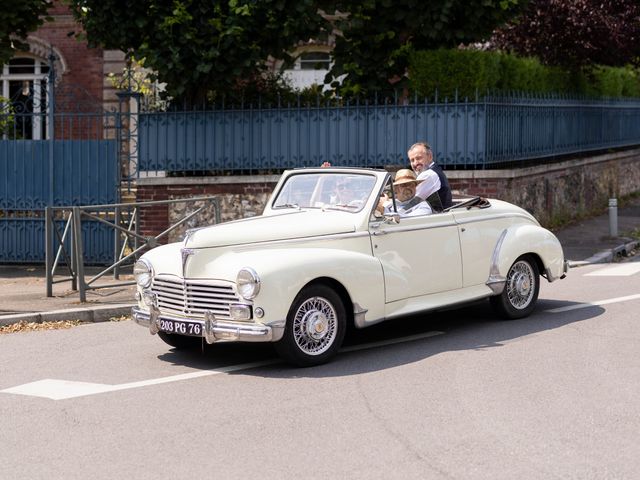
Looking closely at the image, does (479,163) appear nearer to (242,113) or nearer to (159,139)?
(242,113)

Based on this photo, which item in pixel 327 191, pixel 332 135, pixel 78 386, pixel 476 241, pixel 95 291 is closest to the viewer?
pixel 78 386

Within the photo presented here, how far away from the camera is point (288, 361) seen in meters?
8.55

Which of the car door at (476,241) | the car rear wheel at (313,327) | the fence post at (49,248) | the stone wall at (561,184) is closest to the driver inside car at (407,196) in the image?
the car door at (476,241)

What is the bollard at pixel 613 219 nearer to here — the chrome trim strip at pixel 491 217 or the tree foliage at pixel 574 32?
the tree foliage at pixel 574 32

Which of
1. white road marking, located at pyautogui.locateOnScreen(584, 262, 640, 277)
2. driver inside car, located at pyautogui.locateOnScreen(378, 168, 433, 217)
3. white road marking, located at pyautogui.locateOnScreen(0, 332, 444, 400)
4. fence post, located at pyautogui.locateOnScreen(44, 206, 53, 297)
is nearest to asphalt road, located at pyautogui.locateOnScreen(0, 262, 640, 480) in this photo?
white road marking, located at pyautogui.locateOnScreen(0, 332, 444, 400)

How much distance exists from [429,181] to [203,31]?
23.7ft

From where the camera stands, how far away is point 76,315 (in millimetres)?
11523

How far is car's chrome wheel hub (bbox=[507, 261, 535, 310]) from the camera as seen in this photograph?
10516 millimetres

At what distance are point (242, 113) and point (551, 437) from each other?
11552 mm

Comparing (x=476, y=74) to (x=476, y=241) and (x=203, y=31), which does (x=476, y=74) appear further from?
(x=476, y=241)

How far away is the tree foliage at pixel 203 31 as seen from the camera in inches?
639

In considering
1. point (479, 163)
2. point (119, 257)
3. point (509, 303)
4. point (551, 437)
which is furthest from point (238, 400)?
point (479, 163)

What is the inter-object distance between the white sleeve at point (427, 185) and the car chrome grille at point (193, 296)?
259cm

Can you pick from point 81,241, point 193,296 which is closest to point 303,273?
point 193,296
